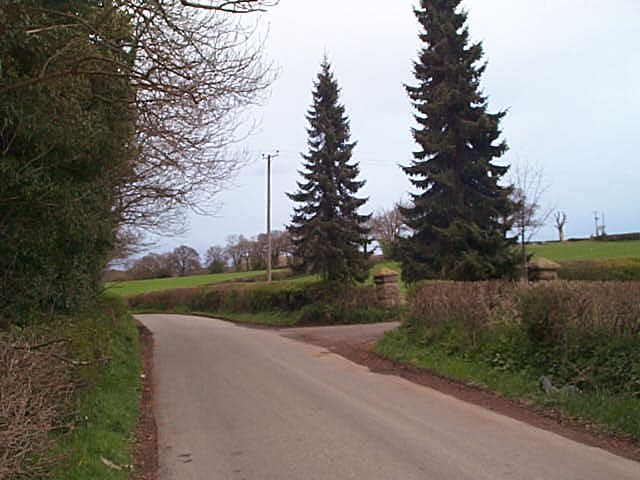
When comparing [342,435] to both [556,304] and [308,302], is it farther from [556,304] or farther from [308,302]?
[308,302]

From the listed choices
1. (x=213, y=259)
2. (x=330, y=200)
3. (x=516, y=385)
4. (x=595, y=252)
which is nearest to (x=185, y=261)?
(x=213, y=259)

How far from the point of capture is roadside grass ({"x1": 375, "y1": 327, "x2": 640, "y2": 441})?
721 cm

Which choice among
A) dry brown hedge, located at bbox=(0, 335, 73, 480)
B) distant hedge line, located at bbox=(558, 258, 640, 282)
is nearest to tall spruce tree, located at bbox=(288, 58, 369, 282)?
distant hedge line, located at bbox=(558, 258, 640, 282)

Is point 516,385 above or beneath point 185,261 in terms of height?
beneath

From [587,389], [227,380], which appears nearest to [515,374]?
[587,389]

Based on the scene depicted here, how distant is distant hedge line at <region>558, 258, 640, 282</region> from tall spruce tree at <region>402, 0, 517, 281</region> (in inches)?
126

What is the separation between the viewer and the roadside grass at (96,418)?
5477 mm

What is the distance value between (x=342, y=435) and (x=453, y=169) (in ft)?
61.1

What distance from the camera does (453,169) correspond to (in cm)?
2420

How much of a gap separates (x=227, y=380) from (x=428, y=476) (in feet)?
21.6

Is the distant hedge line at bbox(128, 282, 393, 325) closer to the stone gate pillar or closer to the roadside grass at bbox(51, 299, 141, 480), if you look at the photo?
the stone gate pillar

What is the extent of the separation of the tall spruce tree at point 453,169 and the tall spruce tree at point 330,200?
2.76 metres

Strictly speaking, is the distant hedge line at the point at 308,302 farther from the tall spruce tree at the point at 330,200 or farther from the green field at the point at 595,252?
the green field at the point at 595,252

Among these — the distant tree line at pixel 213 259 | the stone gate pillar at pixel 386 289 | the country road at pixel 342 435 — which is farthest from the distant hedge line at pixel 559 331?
the distant tree line at pixel 213 259
